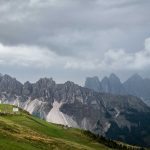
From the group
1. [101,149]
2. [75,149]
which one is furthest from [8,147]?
[101,149]

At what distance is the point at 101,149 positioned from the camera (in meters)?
182

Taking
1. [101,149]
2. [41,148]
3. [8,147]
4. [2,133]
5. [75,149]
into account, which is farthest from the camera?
[101,149]

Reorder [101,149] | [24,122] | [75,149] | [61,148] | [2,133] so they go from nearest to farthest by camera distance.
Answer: [2,133] < [61,148] < [75,149] < [101,149] < [24,122]

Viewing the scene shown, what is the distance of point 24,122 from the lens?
19850 centimetres

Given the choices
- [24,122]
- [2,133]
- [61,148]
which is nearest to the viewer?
[2,133]

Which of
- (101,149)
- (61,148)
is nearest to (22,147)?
(61,148)

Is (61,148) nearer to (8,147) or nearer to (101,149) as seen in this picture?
(8,147)

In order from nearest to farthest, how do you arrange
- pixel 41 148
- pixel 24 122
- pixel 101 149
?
pixel 41 148 → pixel 101 149 → pixel 24 122

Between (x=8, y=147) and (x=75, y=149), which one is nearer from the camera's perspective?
(x=8, y=147)

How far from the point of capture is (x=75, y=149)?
138375 millimetres

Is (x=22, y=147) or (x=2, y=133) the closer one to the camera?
(x=22, y=147)

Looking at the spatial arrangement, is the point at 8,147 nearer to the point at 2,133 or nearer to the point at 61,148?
the point at 2,133

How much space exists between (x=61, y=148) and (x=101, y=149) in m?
56.3

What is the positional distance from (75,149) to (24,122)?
64693mm
